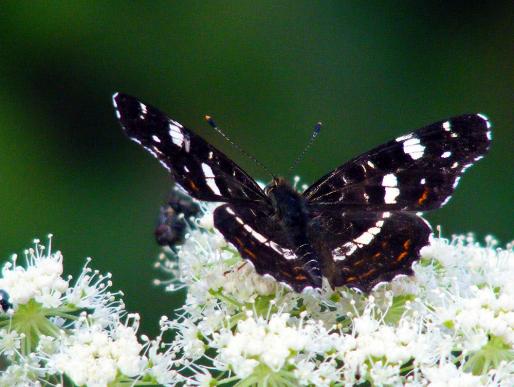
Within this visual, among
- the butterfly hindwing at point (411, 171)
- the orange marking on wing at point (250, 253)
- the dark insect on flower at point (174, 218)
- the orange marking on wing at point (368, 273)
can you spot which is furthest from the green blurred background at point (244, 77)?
the orange marking on wing at point (250, 253)

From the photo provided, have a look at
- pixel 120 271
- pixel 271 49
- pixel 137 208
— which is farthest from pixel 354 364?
pixel 271 49

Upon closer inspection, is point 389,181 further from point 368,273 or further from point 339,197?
point 368,273

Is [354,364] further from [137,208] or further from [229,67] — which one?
[229,67]

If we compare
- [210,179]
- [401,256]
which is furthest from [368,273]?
[210,179]

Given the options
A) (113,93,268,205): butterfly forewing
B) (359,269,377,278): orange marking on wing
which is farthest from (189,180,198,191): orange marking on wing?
(359,269,377,278): orange marking on wing

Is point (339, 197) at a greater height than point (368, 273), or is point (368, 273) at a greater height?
point (339, 197)
